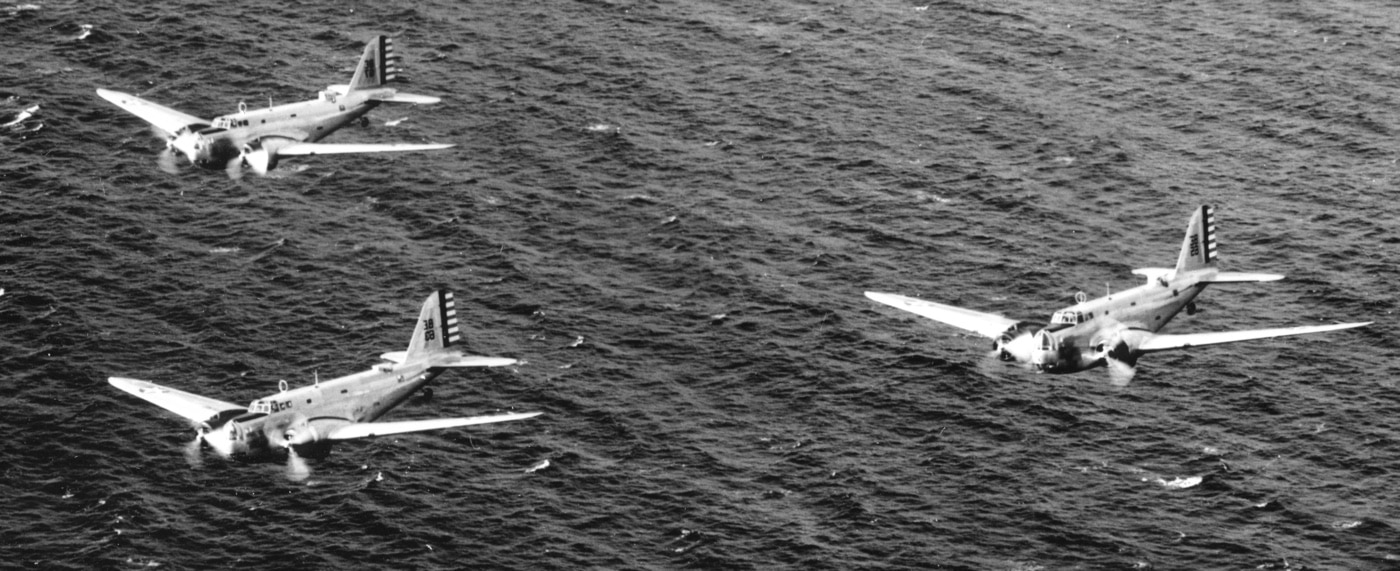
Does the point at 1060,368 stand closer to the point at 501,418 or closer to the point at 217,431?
the point at 501,418

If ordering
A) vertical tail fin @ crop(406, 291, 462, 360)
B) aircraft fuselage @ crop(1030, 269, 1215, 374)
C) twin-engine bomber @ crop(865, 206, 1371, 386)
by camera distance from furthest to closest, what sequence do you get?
1. vertical tail fin @ crop(406, 291, 462, 360)
2. twin-engine bomber @ crop(865, 206, 1371, 386)
3. aircraft fuselage @ crop(1030, 269, 1215, 374)

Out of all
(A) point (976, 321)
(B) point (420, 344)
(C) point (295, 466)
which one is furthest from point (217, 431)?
(A) point (976, 321)

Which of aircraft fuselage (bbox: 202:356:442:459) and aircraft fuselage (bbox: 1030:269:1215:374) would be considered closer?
aircraft fuselage (bbox: 202:356:442:459)

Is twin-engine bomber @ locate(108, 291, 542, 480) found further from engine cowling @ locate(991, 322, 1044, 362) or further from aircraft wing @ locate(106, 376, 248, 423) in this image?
engine cowling @ locate(991, 322, 1044, 362)

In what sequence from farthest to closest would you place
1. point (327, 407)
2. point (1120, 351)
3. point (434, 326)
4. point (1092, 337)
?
point (434, 326)
point (1120, 351)
point (1092, 337)
point (327, 407)

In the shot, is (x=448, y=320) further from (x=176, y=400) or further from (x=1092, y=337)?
(x=1092, y=337)

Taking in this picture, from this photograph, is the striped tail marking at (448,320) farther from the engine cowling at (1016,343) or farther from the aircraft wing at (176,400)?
the engine cowling at (1016,343)

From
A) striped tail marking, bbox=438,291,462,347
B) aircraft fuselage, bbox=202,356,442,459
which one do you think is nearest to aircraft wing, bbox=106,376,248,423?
aircraft fuselage, bbox=202,356,442,459

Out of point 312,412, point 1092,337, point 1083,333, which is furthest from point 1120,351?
point 312,412
